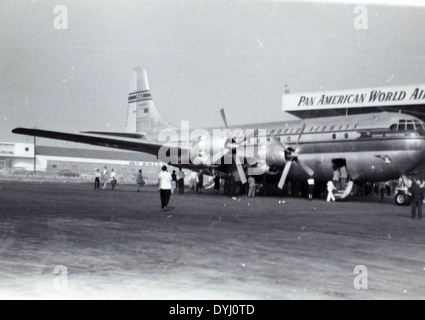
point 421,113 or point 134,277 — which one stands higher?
point 421,113

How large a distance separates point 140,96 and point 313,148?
1788 centimetres

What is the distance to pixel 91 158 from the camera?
291ft

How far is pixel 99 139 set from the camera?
2786 centimetres

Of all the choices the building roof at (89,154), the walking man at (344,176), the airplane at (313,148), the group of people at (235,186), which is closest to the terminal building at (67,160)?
the building roof at (89,154)

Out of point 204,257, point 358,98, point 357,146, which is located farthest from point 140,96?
point 204,257

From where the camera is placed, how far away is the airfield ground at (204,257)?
5.95 m

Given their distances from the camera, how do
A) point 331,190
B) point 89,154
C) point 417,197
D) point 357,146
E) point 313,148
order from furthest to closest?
point 89,154 → point 313,148 → point 331,190 → point 357,146 → point 417,197

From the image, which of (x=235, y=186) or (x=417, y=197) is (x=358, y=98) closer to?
(x=235, y=186)

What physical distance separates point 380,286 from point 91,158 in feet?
280

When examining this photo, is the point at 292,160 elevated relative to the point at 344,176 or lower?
elevated

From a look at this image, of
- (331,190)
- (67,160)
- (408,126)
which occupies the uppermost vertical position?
(408,126)

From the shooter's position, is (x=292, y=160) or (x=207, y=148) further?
(x=207, y=148)
